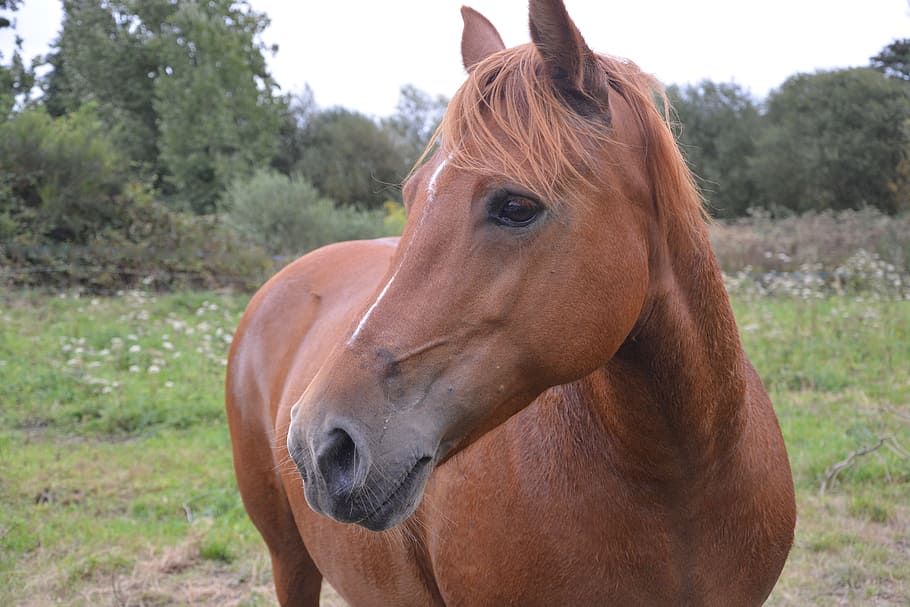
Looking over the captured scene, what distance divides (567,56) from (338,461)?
957mm

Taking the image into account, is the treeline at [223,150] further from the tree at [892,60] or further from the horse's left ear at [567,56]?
the horse's left ear at [567,56]

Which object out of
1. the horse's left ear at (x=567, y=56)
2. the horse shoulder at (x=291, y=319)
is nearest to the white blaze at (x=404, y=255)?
the horse's left ear at (x=567, y=56)

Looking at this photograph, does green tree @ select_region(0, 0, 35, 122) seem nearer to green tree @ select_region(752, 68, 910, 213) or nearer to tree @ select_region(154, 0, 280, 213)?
tree @ select_region(154, 0, 280, 213)

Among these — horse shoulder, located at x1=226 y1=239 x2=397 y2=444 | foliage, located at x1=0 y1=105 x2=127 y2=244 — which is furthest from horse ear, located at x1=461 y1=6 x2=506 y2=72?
foliage, located at x1=0 y1=105 x2=127 y2=244

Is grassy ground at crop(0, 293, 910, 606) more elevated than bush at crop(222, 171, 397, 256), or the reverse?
bush at crop(222, 171, 397, 256)

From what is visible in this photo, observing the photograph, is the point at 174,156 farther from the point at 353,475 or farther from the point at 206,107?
the point at 353,475

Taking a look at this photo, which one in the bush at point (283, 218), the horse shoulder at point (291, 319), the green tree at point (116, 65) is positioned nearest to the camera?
the horse shoulder at point (291, 319)

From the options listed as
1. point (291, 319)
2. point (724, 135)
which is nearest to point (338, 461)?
point (291, 319)

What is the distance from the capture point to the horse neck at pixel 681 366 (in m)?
1.65

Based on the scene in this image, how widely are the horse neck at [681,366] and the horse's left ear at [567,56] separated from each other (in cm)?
38

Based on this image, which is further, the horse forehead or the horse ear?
the horse ear

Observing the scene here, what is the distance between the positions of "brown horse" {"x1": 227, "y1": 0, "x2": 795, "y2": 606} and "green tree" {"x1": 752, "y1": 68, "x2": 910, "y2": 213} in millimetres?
18273

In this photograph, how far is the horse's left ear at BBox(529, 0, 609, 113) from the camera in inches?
57.7

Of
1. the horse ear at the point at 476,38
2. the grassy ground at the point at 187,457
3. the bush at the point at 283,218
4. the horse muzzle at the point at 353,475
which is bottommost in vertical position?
the grassy ground at the point at 187,457
